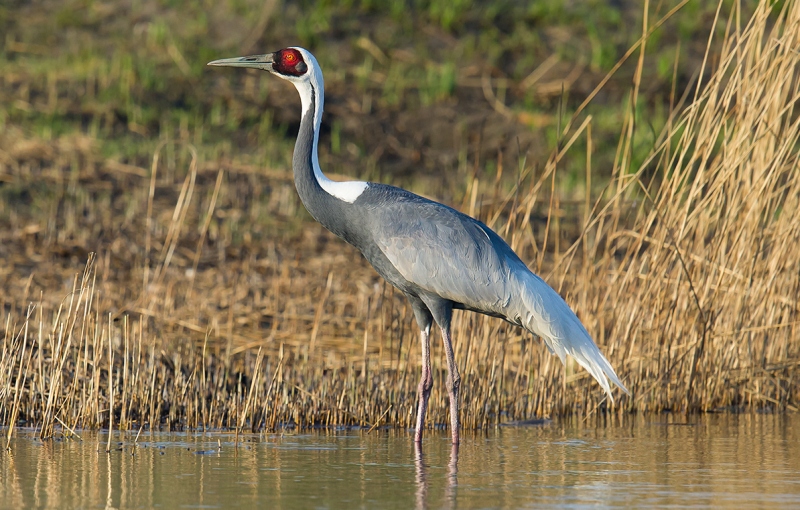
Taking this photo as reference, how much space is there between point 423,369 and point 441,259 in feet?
2.01

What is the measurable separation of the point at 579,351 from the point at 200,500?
250 cm

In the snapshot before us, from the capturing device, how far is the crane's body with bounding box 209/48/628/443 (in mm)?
6461

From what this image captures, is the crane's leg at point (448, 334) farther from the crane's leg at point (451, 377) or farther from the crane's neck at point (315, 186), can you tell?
the crane's neck at point (315, 186)

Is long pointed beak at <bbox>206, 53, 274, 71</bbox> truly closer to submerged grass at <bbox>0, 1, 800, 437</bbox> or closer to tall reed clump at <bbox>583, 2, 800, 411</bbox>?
submerged grass at <bbox>0, 1, 800, 437</bbox>

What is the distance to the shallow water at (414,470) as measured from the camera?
4.71 m

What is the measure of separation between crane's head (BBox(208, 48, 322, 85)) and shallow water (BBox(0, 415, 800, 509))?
191cm

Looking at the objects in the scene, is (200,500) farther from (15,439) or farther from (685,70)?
(685,70)

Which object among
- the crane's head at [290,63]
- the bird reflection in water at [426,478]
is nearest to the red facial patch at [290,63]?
the crane's head at [290,63]

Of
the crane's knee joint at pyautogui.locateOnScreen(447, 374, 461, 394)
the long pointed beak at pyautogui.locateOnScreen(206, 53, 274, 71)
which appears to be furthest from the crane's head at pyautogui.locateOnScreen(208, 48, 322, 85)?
the crane's knee joint at pyautogui.locateOnScreen(447, 374, 461, 394)

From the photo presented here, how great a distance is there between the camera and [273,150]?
44.4 ft

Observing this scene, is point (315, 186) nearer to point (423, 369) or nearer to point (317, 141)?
point (317, 141)

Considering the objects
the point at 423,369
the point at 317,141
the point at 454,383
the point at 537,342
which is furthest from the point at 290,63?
the point at 537,342

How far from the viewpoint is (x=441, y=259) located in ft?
21.3

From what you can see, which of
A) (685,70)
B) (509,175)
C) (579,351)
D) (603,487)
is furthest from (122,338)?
(685,70)
